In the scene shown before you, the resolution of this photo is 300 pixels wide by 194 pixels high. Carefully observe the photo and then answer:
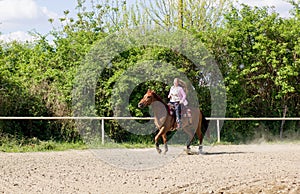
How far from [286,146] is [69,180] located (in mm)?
9834

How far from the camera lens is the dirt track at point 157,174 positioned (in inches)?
351

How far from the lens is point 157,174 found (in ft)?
35.3

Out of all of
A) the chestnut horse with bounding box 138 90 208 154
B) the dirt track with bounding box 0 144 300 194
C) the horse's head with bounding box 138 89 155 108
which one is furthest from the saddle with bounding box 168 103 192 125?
the dirt track with bounding box 0 144 300 194

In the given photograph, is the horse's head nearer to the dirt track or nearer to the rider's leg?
the rider's leg

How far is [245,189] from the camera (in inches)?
335

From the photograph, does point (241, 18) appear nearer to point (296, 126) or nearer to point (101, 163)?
point (296, 126)

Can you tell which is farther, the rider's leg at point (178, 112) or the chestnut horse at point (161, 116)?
the rider's leg at point (178, 112)

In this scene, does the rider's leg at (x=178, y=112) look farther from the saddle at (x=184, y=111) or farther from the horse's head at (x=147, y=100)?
the horse's head at (x=147, y=100)

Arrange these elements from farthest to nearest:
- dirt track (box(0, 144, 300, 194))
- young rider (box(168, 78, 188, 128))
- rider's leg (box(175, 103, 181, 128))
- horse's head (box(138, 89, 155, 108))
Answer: rider's leg (box(175, 103, 181, 128)) < young rider (box(168, 78, 188, 128)) < horse's head (box(138, 89, 155, 108)) < dirt track (box(0, 144, 300, 194))

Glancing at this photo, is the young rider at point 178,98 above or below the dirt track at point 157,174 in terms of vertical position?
above

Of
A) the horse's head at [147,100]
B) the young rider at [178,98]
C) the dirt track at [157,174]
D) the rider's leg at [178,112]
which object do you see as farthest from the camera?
the rider's leg at [178,112]

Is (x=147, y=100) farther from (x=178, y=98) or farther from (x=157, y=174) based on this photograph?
(x=157, y=174)

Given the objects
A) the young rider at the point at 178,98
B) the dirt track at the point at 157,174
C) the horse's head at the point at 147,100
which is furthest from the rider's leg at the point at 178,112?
the dirt track at the point at 157,174

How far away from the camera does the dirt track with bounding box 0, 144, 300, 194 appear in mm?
8922
